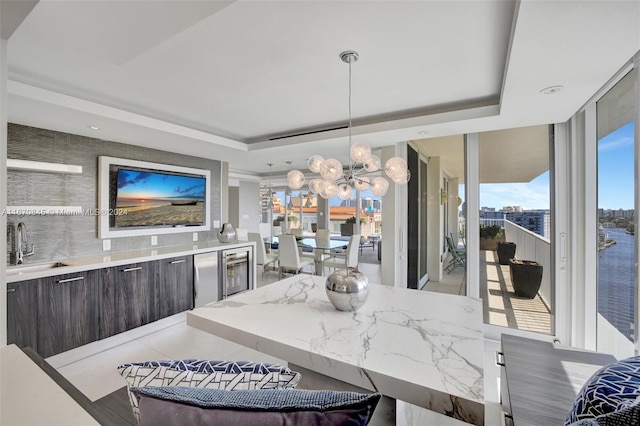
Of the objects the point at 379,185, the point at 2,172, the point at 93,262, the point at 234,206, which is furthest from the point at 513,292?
the point at 234,206

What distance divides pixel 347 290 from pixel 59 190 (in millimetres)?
3187

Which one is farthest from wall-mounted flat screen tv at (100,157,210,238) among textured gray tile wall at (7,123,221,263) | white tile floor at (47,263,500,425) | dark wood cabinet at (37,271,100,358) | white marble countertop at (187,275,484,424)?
white marble countertop at (187,275,484,424)

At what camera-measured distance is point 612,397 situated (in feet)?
2.32

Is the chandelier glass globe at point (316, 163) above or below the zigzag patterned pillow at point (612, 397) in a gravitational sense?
above

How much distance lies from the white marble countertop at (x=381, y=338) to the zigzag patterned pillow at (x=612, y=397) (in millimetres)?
262

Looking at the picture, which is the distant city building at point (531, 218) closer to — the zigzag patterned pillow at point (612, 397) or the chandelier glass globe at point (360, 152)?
the chandelier glass globe at point (360, 152)

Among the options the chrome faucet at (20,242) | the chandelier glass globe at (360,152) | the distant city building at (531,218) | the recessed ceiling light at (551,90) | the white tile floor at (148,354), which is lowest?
the white tile floor at (148,354)

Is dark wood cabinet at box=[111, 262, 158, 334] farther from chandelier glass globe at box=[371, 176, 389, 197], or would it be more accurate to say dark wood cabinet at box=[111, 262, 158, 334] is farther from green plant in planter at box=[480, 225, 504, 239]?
green plant in planter at box=[480, 225, 504, 239]

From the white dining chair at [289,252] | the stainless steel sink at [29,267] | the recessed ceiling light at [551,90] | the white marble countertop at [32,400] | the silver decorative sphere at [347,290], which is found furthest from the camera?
the white dining chair at [289,252]

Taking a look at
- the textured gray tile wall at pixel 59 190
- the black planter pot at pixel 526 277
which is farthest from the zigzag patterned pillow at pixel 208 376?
the black planter pot at pixel 526 277

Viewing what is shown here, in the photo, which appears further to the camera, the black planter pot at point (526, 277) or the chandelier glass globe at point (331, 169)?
the black planter pot at point (526, 277)

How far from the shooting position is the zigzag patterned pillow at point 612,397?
0.61m

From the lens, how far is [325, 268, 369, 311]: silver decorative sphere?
156cm

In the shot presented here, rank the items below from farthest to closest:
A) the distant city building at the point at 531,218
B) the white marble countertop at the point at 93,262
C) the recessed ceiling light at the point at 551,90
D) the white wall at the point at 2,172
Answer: the distant city building at the point at 531,218 → the white marble countertop at the point at 93,262 → the recessed ceiling light at the point at 551,90 → the white wall at the point at 2,172
